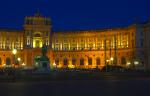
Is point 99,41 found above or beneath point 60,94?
above

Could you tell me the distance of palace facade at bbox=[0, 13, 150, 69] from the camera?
128250 millimetres

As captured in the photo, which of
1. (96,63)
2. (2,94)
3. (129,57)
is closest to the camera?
(2,94)

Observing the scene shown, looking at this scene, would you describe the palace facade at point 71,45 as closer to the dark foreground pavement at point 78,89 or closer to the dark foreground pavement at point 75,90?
the dark foreground pavement at point 78,89

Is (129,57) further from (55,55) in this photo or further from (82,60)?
(55,55)

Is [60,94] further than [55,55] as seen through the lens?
No

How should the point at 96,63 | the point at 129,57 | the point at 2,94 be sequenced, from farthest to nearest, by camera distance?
the point at 96,63 → the point at 129,57 → the point at 2,94

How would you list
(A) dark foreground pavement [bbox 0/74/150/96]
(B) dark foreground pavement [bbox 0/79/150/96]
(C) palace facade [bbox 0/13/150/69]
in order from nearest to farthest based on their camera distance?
1. (B) dark foreground pavement [bbox 0/79/150/96]
2. (A) dark foreground pavement [bbox 0/74/150/96]
3. (C) palace facade [bbox 0/13/150/69]

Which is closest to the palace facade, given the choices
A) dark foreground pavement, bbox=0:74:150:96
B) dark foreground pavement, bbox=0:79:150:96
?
dark foreground pavement, bbox=0:74:150:96

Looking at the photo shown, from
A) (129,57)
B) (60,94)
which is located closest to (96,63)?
(129,57)

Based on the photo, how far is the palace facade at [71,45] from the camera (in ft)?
421

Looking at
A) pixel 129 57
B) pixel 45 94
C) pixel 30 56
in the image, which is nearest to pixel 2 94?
pixel 45 94

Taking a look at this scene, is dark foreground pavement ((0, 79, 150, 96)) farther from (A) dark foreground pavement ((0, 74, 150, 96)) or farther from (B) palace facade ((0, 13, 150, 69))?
(B) palace facade ((0, 13, 150, 69))

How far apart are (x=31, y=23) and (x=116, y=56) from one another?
34888 mm

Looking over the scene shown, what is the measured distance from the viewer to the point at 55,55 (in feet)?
466
